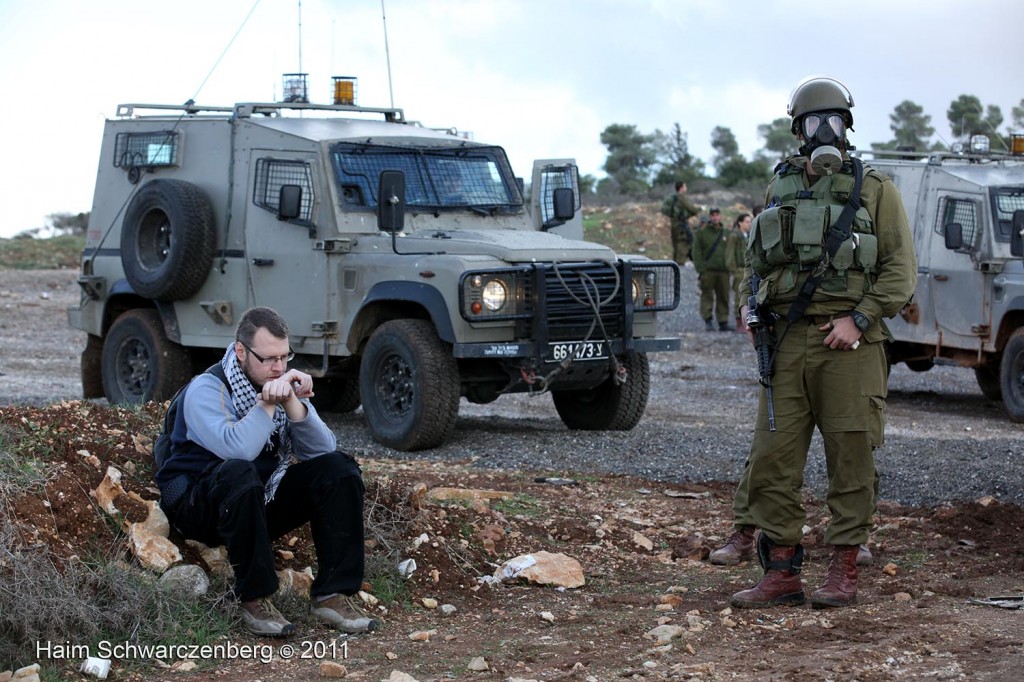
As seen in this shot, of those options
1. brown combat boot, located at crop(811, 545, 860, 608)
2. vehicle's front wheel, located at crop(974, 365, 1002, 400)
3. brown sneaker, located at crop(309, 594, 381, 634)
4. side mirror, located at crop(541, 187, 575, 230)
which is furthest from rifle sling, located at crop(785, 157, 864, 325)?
vehicle's front wheel, located at crop(974, 365, 1002, 400)

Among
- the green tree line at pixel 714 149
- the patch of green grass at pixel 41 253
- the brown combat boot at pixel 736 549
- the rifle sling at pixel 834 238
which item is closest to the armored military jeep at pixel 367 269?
the brown combat boot at pixel 736 549

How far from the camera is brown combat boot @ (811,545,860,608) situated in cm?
541

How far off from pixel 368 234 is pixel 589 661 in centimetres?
559

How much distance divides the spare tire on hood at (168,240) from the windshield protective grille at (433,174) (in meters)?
1.21

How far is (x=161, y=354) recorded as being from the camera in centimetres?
1120

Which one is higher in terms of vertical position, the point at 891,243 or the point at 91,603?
the point at 891,243

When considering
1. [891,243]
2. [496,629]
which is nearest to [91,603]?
[496,629]

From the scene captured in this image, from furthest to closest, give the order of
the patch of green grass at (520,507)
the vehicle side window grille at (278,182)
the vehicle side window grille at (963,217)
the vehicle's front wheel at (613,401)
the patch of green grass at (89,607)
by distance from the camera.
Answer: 1. the vehicle side window grille at (963,217)
2. the vehicle's front wheel at (613,401)
3. the vehicle side window grille at (278,182)
4. the patch of green grass at (520,507)
5. the patch of green grass at (89,607)

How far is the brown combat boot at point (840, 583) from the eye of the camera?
541 cm

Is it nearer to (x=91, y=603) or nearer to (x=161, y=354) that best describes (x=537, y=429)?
(x=161, y=354)

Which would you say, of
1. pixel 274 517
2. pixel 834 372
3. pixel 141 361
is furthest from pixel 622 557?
pixel 141 361

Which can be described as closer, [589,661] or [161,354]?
[589,661]

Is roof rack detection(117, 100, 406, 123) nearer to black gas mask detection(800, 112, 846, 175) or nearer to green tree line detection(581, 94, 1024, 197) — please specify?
black gas mask detection(800, 112, 846, 175)

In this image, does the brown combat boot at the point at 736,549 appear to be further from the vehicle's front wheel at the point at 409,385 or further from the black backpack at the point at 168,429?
the vehicle's front wheel at the point at 409,385
